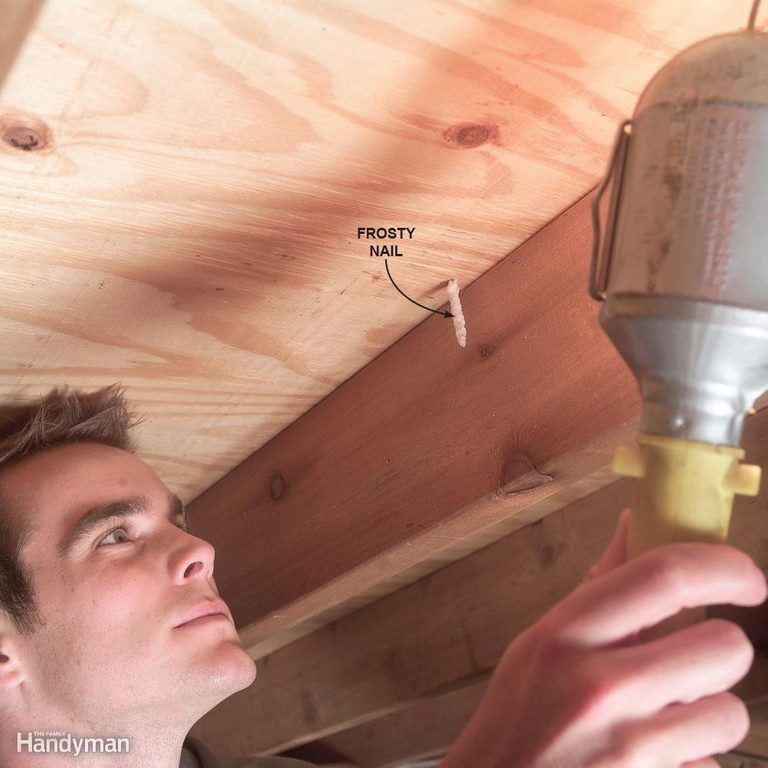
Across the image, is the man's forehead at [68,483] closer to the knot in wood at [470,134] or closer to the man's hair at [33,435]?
the man's hair at [33,435]

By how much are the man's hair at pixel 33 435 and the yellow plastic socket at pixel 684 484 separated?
2.55 feet

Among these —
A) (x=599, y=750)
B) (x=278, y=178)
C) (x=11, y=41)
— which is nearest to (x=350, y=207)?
(x=278, y=178)

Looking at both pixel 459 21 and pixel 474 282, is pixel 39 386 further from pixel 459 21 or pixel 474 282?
pixel 459 21

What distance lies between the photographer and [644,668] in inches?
25.8

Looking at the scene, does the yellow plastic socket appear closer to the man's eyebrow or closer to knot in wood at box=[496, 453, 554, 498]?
knot in wood at box=[496, 453, 554, 498]

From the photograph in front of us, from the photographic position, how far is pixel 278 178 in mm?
908

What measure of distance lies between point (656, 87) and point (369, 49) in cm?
21

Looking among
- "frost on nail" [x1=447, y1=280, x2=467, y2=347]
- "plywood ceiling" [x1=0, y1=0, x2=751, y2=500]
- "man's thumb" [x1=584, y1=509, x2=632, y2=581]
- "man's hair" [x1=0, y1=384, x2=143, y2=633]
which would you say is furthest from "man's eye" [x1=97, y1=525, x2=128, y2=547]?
"man's thumb" [x1=584, y1=509, x2=632, y2=581]

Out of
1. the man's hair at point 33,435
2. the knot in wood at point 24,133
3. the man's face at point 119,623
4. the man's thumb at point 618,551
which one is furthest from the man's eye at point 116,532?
the man's thumb at point 618,551

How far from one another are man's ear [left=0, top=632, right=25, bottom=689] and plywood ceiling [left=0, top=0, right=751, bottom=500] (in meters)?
0.36

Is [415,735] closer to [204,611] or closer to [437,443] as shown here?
[204,611]

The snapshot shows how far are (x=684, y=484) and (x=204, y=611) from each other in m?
0.82

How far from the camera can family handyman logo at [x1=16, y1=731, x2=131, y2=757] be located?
54.5 inches

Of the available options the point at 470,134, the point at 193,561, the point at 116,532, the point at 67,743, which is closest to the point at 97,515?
the point at 116,532
